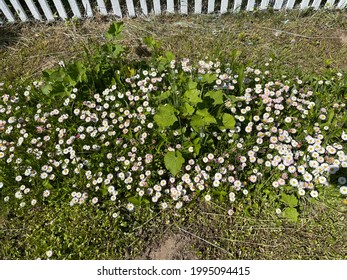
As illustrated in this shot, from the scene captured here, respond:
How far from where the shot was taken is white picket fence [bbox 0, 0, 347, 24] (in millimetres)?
4301

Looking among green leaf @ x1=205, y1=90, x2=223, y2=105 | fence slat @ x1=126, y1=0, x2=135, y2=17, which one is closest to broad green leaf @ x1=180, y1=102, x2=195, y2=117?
green leaf @ x1=205, y1=90, x2=223, y2=105

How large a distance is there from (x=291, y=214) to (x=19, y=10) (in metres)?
4.17

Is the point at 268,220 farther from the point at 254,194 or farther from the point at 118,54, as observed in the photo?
the point at 118,54

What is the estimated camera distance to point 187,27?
4316mm

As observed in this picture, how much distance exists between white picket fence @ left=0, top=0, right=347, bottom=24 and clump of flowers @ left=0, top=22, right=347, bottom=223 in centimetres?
155

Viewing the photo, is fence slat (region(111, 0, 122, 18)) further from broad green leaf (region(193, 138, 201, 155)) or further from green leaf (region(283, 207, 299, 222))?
green leaf (region(283, 207, 299, 222))

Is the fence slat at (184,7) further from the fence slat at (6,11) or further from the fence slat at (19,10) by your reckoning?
the fence slat at (6,11)

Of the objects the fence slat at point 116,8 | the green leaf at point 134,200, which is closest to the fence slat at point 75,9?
the fence slat at point 116,8

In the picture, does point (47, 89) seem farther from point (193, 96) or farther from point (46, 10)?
point (46, 10)

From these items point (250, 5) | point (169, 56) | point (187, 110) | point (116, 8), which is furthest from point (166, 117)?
point (250, 5)

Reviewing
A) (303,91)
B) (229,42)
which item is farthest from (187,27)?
(303,91)
